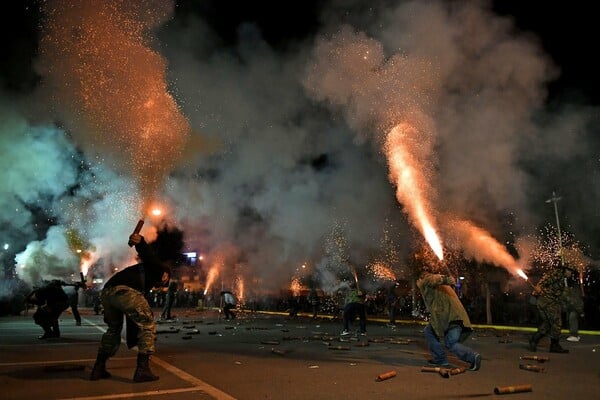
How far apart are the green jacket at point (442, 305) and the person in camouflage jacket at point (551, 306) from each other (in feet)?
10.2

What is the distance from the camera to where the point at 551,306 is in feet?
31.6

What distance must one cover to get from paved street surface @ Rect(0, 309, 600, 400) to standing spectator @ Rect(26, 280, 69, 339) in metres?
1.23

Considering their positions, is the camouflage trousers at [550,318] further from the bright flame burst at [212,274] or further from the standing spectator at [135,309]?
the bright flame burst at [212,274]

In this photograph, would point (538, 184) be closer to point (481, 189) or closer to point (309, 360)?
point (481, 189)

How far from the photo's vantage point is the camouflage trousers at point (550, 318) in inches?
373

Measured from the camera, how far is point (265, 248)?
31141 millimetres

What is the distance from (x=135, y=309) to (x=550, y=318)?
25.6 ft

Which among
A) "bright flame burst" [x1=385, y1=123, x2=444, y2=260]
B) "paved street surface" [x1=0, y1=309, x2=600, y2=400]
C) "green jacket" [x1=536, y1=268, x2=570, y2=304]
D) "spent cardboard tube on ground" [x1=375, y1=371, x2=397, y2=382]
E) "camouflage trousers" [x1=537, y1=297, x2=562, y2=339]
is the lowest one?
"paved street surface" [x1=0, y1=309, x2=600, y2=400]

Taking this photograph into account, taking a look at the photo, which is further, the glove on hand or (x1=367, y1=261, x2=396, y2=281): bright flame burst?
Answer: (x1=367, y1=261, x2=396, y2=281): bright flame burst

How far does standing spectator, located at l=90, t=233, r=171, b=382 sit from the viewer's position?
6336mm

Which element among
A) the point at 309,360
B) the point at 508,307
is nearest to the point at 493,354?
the point at 309,360

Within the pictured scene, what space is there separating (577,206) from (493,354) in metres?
17.1

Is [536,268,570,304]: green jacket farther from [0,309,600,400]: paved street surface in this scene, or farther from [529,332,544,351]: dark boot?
[0,309,600,400]: paved street surface

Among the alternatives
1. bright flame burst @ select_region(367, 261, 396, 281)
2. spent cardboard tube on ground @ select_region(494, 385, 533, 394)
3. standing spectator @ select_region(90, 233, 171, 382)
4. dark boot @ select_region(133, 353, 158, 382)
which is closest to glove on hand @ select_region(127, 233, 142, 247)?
standing spectator @ select_region(90, 233, 171, 382)
